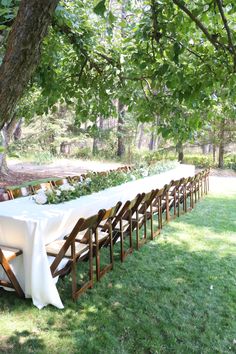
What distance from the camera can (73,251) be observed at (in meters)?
3.39

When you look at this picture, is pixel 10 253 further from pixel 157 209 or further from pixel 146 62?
pixel 157 209

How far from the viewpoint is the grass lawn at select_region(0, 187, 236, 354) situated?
2.84 meters

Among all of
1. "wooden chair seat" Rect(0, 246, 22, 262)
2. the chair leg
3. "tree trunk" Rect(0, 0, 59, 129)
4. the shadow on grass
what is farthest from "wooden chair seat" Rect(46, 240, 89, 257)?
"tree trunk" Rect(0, 0, 59, 129)

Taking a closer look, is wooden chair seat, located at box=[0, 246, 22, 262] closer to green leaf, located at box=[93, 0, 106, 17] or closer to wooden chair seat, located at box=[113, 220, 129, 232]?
wooden chair seat, located at box=[113, 220, 129, 232]

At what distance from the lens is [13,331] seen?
2920 mm

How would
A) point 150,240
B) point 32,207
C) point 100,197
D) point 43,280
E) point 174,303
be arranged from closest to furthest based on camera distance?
point 43,280 → point 174,303 → point 32,207 → point 100,197 → point 150,240

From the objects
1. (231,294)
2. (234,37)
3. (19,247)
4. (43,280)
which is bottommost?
(231,294)

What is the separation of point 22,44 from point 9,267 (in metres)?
2.16

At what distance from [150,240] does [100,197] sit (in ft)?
4.08

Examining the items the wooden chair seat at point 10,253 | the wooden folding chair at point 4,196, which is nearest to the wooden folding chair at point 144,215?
the wooden folding chair at point 4,196

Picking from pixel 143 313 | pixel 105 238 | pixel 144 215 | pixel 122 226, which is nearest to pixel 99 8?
pixel 105 238

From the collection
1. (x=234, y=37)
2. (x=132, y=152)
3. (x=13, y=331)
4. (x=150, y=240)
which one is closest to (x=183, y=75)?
(x=234, y=37)

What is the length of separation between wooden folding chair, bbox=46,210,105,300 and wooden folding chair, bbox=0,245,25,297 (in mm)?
357

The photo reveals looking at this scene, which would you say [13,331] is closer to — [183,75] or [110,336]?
[110,336]
